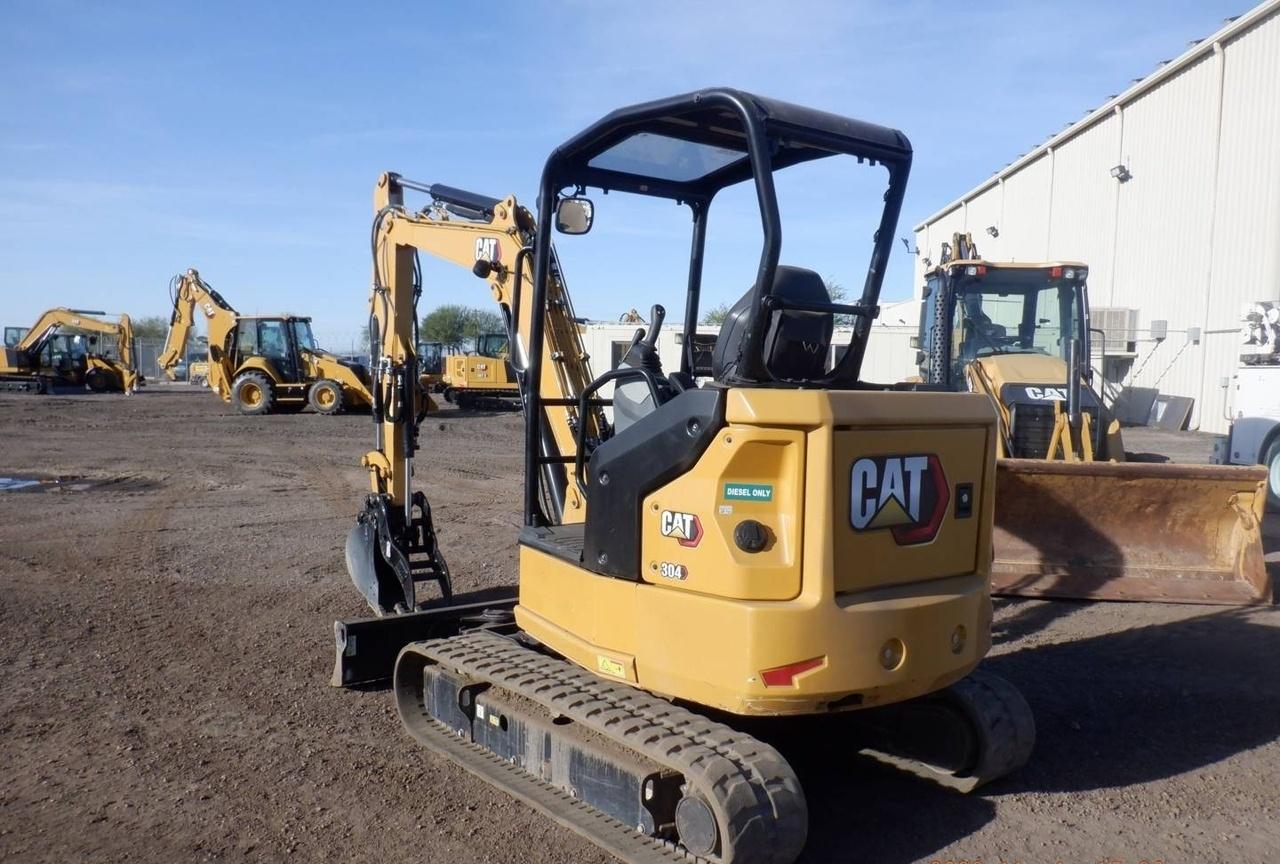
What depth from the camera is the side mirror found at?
4.54 m

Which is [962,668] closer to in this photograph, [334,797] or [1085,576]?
[334,797]

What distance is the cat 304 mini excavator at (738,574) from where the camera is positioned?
3.53 meters

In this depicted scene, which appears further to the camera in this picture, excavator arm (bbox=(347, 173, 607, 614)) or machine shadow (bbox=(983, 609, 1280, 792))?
excavator arm (bbox=(347, 173, 607, 614))

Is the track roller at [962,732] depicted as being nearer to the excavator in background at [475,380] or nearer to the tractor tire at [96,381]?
the excavator in background at [475,380]

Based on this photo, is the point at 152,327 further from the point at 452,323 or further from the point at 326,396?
the point at 326,396

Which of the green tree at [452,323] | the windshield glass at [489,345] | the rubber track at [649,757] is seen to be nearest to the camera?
the rubber track at [649,757]

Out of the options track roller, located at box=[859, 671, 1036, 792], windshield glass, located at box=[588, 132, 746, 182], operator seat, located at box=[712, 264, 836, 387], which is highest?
windshield glass, located at box=[588, 132, 746, 182]

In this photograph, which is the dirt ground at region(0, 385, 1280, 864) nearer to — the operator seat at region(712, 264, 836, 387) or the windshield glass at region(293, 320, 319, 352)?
the operator seat at region(712, 264, 836, 387)

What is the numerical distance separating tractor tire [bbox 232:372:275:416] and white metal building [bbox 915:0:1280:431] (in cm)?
1984

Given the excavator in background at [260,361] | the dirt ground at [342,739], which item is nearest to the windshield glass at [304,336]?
the excavator in background at [260,361]

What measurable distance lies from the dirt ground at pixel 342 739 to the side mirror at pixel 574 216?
96.5 inches

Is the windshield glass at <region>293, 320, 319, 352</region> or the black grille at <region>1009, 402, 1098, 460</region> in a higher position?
the windshield glass at <region>293, 320, 319, 352</region>

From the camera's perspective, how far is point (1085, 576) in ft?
25.7

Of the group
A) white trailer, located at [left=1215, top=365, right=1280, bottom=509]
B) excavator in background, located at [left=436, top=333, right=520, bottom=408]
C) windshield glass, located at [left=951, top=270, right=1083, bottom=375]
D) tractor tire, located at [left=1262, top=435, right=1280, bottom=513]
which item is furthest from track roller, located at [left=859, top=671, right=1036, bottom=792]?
excavator in background, located at [left=436, top=333, right=520, bottom=408]
